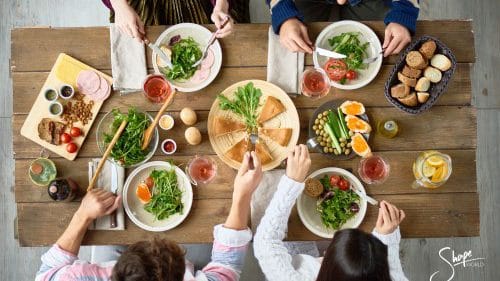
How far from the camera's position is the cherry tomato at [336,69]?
187 cm

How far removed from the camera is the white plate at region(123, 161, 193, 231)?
6.04 ft

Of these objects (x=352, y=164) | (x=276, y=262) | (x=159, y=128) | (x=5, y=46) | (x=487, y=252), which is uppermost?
(x=5, y=46)

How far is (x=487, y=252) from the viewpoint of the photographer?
2855 mm

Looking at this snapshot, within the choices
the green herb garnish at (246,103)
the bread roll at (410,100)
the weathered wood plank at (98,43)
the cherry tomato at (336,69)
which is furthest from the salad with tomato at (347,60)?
the green herb garnish at (246,103)

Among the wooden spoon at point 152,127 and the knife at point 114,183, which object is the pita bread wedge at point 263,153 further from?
the knife at point 114,183

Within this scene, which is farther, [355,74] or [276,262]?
[355,74]

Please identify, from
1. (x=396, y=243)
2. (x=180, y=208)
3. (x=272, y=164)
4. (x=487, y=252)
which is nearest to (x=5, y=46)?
(x=180, y=208)

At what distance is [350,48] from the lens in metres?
1.89

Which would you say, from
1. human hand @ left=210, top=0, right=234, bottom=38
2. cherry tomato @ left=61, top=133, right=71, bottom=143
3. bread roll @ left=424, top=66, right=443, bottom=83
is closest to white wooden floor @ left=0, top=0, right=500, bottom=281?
human hand @ left=210, top=0, right=234, bottom=38

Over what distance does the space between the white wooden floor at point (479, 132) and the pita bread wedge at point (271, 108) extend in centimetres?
115

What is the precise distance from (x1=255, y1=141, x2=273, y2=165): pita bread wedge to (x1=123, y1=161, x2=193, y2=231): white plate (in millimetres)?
327

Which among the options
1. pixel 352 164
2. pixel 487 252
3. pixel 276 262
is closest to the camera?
pixel 276 262

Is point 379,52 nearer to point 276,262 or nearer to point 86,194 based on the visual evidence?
point 276,262

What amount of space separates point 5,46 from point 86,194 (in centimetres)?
170
